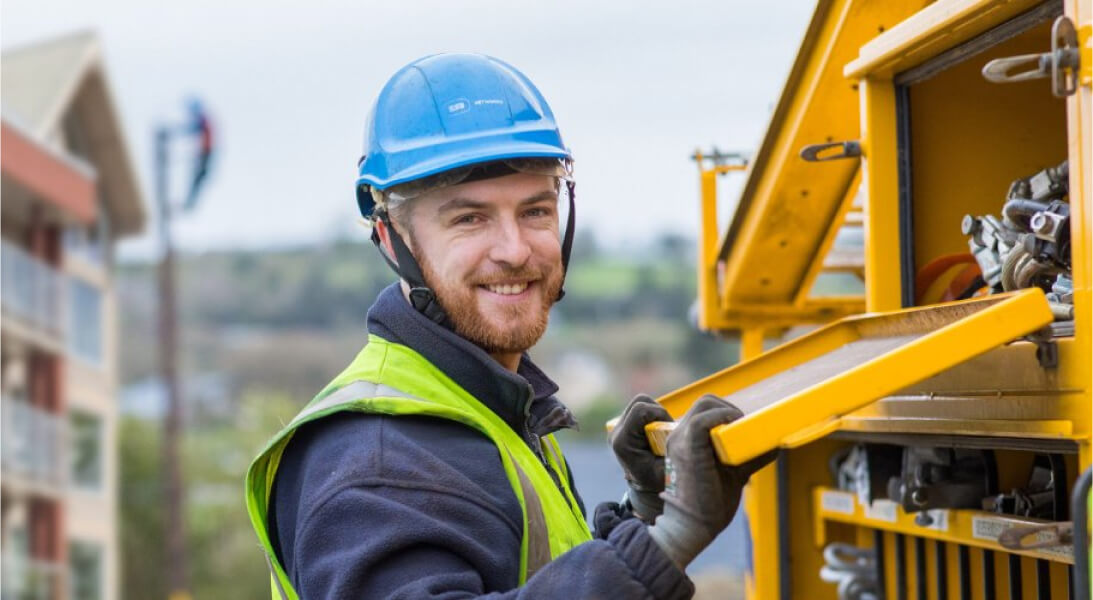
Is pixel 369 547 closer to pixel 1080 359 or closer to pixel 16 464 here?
pixel 1080 359

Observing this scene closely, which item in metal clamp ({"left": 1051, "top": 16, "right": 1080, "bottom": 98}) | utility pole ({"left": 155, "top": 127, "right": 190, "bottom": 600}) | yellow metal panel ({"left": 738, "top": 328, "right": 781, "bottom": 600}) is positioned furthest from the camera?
utility pole ({"left": 155, "top": 127, "right": 190, "bottom": 600})

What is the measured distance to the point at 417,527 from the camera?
2.68 meters

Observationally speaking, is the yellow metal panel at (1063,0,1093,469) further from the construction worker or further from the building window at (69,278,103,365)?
the building window at (69,278,103,365)

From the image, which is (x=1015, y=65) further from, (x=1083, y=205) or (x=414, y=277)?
(x=414, y=277)

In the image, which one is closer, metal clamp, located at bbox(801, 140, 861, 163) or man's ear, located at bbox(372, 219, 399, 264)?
man's ear, located at bbox(372, 219, 399, 264)

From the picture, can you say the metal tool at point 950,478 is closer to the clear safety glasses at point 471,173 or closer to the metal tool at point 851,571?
the metal tool at point 851,571

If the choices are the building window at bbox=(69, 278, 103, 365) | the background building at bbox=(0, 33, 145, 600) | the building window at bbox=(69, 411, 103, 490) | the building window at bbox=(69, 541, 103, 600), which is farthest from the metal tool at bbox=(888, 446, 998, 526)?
the building window at bbox=(69, 411, 103, 490)

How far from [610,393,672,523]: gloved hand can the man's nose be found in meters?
0.42

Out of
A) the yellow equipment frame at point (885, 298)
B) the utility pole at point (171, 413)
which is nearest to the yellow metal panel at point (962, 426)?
the yellow equipment frame at point (885, 298)

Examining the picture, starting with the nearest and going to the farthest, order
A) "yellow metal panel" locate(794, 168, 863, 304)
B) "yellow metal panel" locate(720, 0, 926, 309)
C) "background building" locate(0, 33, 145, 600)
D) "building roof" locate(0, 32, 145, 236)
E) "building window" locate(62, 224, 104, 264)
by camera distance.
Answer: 1. "yellow metal panel" locate(720, 0, 926, 309)
2. "yellow metal panel" locate(794, 168, 863, 304)
3. "background building" locate(0, 33, 145, 600)
4. "building roof" locate(0, 32, 145, 236)
5. "building window" locate(62, 224, 104, 264)

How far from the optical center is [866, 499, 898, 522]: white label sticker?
4.30 meters

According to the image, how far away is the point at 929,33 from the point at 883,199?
1.89 feet

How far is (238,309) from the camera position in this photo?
275ft

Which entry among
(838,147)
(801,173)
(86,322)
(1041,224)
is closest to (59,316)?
(86,322)
